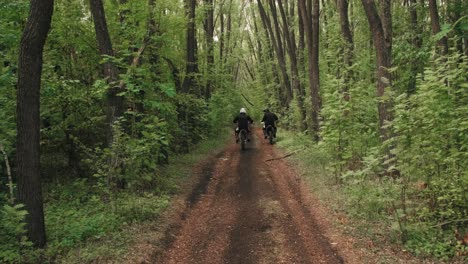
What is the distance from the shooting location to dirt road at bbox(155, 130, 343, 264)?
6.69 meters

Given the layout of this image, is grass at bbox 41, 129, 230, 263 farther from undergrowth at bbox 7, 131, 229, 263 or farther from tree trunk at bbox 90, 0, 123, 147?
tree trunk at bbox 90, 0, 123, 147

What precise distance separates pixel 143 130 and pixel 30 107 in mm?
4588

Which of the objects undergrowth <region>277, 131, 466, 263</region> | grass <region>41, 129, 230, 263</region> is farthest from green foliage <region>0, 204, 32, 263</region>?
undergrowth <region>277, 131, 466, 263</region>

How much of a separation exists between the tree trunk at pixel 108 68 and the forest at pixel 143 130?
0.03 m

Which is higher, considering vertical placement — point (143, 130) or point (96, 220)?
point (143, 130)

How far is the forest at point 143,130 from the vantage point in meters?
6.36

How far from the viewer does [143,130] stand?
35.3 feet

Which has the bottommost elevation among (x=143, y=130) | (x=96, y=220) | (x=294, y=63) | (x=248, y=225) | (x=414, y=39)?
(x=248, y=225)

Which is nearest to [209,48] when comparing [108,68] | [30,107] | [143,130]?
[143,130]

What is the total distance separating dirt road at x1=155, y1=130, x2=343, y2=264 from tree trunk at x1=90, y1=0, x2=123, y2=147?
123 inches

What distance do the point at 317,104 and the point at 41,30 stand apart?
13.0 m

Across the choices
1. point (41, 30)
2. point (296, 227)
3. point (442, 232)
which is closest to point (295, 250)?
point (296, 227)

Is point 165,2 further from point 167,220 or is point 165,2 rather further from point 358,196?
point 358,196

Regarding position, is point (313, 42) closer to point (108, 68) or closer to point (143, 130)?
point (143, 130)
